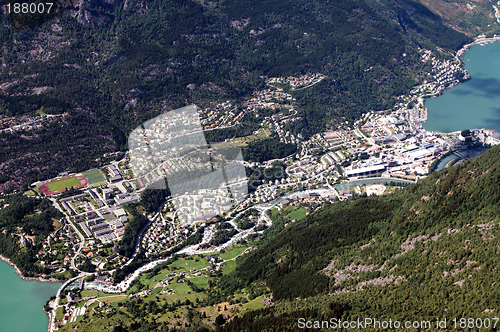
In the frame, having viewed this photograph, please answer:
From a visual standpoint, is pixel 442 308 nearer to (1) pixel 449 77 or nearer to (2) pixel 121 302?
(2) pixel 121 302

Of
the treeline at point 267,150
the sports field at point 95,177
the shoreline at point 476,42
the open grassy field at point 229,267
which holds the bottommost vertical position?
the open grassy field at point 229,267

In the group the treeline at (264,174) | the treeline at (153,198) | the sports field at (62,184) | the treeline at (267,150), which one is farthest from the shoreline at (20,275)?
the treeline at (267,150)

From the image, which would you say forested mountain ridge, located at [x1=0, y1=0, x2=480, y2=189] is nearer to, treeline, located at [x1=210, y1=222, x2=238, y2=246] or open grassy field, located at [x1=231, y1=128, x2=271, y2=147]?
open grassy field, located at [x1=231, y1=128, x2=271, y2=147]

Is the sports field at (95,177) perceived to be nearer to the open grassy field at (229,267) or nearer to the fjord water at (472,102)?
the open grassy field at (229,267)

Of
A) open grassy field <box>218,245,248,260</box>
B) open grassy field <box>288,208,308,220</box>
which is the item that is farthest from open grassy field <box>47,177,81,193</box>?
open grassy field <box>288,208,308,220</box>

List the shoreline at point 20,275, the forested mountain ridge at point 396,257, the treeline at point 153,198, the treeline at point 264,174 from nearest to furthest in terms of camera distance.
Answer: the forested mountain ridge at point 396,257, the shoreline at point 20,275, the treeline at point 153,198, the treeline at point 264,174

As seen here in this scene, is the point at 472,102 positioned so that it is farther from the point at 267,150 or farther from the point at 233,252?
the point at 233,252
